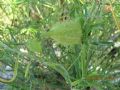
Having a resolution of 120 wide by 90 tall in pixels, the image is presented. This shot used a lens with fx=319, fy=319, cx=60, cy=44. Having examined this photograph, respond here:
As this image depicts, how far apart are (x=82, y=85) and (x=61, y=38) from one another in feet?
0.48

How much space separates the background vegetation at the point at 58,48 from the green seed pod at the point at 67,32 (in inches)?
3.3

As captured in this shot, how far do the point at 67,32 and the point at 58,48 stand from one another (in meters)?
0.24

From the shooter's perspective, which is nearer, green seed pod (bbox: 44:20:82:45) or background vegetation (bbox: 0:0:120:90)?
green seed pod (bbox: 44:20:82:45)

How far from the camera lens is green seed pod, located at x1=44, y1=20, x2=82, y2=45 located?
0.43 metres

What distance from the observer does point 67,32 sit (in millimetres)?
432

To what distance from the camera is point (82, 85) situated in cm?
56

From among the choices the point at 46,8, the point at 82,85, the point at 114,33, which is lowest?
the point at 82,85

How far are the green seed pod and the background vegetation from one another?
8 centimetres

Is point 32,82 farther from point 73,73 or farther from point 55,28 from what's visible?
point 55,28

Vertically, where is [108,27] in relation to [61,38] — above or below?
above

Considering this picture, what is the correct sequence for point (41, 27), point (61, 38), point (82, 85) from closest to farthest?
point (61, 38) → point (82, 85) → point (41, 27)

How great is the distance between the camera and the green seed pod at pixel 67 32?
17.1 inches

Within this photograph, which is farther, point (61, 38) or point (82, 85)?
point (82, 85)

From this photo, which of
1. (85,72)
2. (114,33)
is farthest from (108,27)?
(85,72)
